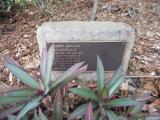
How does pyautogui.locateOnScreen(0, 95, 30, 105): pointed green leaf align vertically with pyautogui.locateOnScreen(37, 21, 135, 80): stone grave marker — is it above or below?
below

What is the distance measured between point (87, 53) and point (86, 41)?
96mm

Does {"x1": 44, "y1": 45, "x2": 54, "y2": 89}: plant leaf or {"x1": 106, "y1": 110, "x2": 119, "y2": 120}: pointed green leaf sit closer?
{"x1": 106, "y1": 110, "x2": 119, "y2": 120}: pointed green leaf

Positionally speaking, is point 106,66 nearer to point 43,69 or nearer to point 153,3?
point 43,69

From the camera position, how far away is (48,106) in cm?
202

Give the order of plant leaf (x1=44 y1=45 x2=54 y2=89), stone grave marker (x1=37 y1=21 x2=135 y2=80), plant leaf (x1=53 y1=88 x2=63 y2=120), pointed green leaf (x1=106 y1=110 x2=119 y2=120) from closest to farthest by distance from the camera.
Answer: plant leaf (x1=53 y1=88 x2=63 y2=120) < pointed green leaf (x1=106 y1=110 x2=119 y2=120) < plant leaf (x1=44 y1=45 x2=54 y2=89) < stone grave marker (x1=37 y1=21 x2=135 y2=80)

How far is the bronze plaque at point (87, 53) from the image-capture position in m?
2.20

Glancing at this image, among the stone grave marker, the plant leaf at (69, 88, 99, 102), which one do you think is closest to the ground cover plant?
the plant leaf at (69, 88, 99, 102)

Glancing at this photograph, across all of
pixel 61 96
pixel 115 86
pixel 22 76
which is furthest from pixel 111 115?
pixel 22 76

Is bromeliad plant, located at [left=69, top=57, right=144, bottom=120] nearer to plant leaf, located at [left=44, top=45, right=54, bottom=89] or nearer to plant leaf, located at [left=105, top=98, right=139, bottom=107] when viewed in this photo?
plant leaf, located at [left=105, top=98, right=139, bottom=107]

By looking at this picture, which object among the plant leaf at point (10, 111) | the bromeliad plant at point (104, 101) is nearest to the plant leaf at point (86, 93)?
the bromeliad plant at point (104, 101)

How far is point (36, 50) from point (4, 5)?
560 millimetres

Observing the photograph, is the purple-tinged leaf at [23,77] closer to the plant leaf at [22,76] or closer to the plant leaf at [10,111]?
the plant leaf at [22,76]

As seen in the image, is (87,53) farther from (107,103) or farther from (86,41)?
(107,103)

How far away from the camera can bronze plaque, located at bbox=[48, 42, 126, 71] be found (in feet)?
7.23
